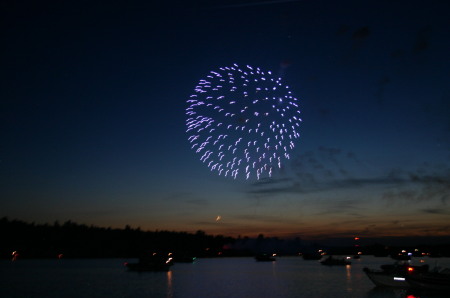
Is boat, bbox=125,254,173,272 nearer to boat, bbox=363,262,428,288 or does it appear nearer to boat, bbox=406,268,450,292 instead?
boat, bbox=363,262,428,288

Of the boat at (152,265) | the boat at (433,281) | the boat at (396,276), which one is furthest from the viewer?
the boat at (152,265)

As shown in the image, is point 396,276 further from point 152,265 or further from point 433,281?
point 152,265

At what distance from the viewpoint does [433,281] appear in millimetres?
47656

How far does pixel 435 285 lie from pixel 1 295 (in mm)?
49739

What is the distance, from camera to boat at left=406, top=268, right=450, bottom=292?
47.0 meters

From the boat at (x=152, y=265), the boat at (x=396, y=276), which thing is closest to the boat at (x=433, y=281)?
the boat at (x=396, y=276)

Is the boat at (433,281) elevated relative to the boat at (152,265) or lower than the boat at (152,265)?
lower

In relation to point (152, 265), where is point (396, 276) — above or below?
below

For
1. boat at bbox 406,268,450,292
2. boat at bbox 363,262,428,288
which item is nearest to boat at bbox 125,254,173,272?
boat at bbox 363,262,428,288

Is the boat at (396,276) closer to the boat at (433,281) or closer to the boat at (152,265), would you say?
the boat at (433,281)

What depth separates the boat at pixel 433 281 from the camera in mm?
47000

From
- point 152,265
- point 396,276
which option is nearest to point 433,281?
point 396,276

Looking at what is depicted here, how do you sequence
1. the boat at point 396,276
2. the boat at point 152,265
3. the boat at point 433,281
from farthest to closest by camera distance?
the boat at point 152,265 < the boat at point 396,276 < the boat at point 433,281

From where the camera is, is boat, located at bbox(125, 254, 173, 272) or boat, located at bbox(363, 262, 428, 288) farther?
boat, located at bbox(125, 254, 173, 272)
